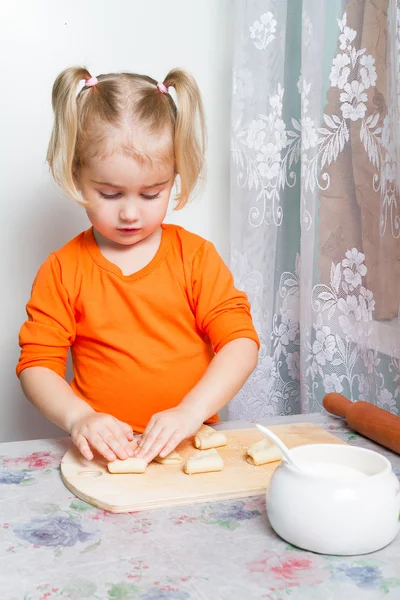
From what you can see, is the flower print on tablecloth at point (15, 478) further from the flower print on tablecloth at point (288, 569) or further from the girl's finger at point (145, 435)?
the flower print on tablecloth at point (288, 569)

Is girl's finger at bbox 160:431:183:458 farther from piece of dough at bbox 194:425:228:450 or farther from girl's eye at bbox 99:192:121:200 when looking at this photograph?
girl's eye at bbox 99:192:121:200

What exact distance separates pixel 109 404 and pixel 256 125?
666mm

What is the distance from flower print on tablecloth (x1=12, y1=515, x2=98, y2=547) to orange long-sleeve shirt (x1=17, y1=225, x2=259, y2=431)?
396mm

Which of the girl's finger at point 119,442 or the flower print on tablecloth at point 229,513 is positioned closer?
the flower print on tablecloth at point 229,513

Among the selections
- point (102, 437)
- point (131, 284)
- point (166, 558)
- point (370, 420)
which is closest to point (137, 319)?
point (131, 284)

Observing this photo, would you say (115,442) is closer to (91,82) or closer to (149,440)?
(149,440)

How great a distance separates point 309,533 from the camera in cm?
73

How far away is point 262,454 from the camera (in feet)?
3.14

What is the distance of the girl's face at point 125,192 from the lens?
111 centimetres

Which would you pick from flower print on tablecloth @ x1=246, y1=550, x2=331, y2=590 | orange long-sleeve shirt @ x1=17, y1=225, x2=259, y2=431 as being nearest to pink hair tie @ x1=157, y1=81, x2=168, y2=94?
orange long-sleeve shirt @ x1=17, y1=225, x2=259, y2=431

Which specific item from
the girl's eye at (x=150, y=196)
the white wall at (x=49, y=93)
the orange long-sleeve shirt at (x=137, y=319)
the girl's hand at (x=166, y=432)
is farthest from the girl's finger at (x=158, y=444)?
the white wall at (x=49, y=93)

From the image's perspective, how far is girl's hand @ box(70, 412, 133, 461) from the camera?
95 centimetres

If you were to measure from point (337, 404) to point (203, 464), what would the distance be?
31 cm

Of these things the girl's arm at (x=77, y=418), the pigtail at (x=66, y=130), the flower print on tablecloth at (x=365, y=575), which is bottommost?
the flower print on tablecloth at (x=365, y=575)
